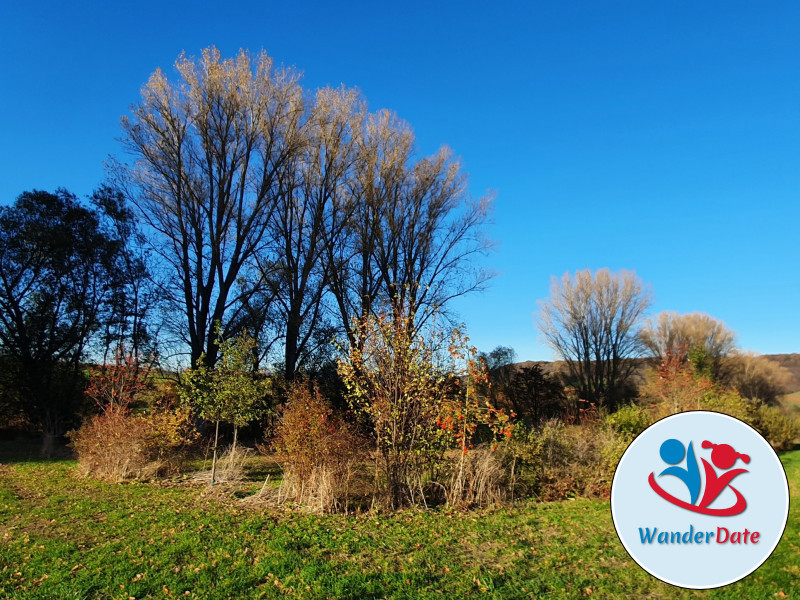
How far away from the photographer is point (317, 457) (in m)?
7.89

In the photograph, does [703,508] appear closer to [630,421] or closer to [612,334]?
[630,421]

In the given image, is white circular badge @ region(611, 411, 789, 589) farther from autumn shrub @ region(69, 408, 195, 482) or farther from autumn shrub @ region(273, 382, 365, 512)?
autumn shrub @ region(69, 408, 195, 482)

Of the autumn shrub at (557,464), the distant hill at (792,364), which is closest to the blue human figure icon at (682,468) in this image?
the autumn shrub at (557,464)

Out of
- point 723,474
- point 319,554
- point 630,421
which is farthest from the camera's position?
point 630,421

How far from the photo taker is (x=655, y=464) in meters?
3.38

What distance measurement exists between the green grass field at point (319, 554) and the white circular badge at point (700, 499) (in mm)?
1375

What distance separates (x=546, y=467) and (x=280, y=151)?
14184mm

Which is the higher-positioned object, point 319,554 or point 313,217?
point 313,217

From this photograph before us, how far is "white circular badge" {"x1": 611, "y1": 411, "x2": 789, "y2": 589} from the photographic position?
319 cm

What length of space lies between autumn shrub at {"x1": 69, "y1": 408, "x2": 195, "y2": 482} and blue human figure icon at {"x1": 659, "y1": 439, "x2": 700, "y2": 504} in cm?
1033

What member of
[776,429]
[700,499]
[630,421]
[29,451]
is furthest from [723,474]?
[29,451]

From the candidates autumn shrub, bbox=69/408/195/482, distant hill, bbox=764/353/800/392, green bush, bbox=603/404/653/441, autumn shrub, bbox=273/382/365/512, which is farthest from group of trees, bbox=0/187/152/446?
distant hill, bbox=764/353/800/392

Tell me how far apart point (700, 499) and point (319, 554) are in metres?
4.05

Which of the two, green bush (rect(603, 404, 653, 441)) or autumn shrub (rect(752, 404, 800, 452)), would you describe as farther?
autumn shrub (rect(752, 404, 800, 452))
